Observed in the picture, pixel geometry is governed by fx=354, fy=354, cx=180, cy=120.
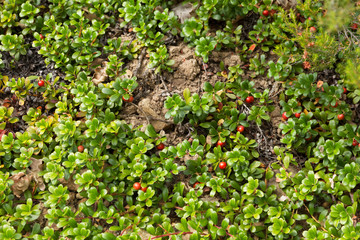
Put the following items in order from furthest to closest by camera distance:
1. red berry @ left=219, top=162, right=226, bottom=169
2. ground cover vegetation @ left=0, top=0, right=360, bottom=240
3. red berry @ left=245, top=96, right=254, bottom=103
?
red berry @ left=245, top=96, right=254, bottom=103 < red berry @ left=219, top=162, right=226, bottom=169 < ground cover vegetation @ left=0, top=0, right=360, bottom=240

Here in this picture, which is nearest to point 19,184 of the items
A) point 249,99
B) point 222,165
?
point 222,165

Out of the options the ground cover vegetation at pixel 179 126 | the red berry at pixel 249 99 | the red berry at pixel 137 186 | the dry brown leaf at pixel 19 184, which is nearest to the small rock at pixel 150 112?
the ground cover vegetation at pixel 179 126

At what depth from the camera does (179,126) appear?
13.9 feet

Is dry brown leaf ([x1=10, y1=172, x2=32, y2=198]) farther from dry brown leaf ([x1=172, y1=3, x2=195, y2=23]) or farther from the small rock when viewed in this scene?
dry brown leaf ([x1=172, y1=3, x2=195, y2=23])

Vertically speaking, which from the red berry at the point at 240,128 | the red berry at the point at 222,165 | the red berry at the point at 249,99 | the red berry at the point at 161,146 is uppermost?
the red berry at the point at 249,99

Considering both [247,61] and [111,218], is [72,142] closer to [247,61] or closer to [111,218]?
[111,218]

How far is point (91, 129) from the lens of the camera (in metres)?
3.94

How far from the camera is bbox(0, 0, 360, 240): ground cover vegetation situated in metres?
3.57

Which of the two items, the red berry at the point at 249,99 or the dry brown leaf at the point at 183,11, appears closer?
the red berry at the point at 249,99

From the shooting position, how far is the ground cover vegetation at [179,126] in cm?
357

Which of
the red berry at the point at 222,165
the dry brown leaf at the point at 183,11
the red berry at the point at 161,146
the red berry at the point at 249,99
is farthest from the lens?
the dry brown leaf at the point at 183,11

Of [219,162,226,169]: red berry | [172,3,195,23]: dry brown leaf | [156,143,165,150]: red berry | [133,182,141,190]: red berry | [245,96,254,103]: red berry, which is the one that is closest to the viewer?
[133,182,141,190]: red berry

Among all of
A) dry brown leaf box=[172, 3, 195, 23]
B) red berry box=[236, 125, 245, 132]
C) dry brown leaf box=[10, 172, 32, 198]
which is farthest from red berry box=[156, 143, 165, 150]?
dry brown leaf box=[172, 3, 195, 23]

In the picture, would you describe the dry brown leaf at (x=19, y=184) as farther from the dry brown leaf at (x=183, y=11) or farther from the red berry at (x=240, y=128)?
the dry brown leaf at (x=183, y=11)
